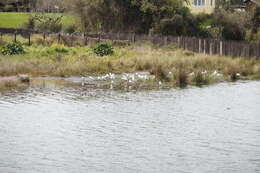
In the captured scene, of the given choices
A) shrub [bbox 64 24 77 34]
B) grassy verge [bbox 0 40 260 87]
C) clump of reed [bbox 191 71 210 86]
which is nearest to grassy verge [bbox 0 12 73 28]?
shrub [bbox 64 24 77 34]

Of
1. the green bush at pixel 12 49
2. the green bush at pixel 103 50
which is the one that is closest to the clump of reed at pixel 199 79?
the green bush at pixel 103 50

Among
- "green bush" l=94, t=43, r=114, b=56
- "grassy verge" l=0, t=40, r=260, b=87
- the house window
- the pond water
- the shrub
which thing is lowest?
the pond water

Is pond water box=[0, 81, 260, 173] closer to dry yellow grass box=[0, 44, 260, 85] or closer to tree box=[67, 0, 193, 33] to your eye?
dry yellow grass box=[0, 44, 260, 85]

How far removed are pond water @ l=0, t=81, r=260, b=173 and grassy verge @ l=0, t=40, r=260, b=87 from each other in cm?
532

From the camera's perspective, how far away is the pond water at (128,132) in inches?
607

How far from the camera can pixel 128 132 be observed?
19.0m

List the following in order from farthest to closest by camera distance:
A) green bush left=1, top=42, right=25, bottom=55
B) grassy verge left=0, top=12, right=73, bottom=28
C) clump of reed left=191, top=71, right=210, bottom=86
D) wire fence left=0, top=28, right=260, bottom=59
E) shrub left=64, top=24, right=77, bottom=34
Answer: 1. grassy verge left=0, top=12, right=73, bottom=28
2. shrub left=64, top=24, right=77, bottom=34
3. wire fence left=0, top=28, right=260, bottom=59
4. green bush left=1, top=42, right=25, bottom=55
5. clump of reed left=191, top=71, right=210, bottom=86

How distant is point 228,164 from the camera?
15516mm

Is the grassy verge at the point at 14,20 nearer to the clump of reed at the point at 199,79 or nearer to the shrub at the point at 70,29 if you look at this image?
the shrub at the point at 70,29

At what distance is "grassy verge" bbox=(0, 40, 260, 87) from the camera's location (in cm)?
3356

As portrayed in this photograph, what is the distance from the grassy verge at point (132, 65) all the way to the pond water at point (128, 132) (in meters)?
5.32

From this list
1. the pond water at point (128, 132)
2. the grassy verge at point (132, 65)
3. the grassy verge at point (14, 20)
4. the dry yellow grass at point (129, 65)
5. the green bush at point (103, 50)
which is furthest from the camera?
the grassy verge at point (14, 20)

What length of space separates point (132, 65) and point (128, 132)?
768 inches

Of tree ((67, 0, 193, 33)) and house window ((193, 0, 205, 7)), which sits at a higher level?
house window ((193, 0, 205, 7))
